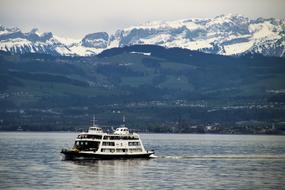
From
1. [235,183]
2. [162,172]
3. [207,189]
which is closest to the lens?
[207,189]

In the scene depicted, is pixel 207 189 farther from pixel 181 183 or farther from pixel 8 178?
pixel 8 178

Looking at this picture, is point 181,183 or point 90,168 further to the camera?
point 90,168

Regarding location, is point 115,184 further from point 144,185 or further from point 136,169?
point 136,169

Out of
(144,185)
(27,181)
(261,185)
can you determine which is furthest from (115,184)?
(261,185)

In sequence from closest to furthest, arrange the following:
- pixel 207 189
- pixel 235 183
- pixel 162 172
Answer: pixel 207 189 < pixel 235 183 < pixel 162 172

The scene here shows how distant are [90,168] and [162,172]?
1696 cm

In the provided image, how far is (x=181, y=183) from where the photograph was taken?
167 m

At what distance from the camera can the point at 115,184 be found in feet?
542

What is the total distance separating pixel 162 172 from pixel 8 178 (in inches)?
1325

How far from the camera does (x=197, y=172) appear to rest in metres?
191

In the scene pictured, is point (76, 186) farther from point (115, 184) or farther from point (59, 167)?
point (59, 167)

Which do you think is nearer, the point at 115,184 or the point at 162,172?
the point at 115,184

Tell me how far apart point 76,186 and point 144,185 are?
12.0 metres

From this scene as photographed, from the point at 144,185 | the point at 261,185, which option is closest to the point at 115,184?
the point at 144,185
